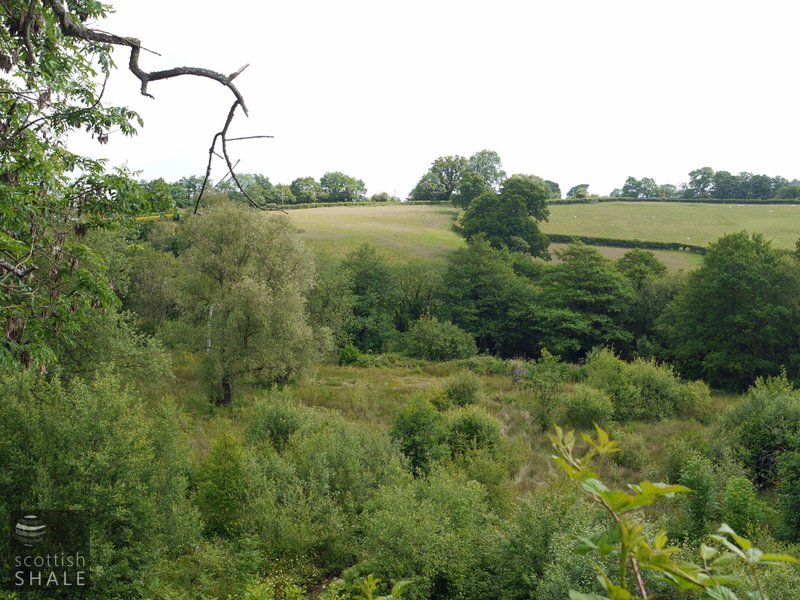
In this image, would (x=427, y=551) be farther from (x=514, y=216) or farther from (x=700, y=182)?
(x=700, y=182)

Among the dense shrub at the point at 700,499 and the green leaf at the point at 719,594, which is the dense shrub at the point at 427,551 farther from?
the green leaf at the point at 719,594

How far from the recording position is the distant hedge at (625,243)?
51544 millimetres

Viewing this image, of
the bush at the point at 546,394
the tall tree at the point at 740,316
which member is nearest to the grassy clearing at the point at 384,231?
the tall tree at the point at 740,316

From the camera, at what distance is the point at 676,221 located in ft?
204

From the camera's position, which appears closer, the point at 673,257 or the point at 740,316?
the point at 740,316

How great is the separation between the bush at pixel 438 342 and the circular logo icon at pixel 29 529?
96.1 ft

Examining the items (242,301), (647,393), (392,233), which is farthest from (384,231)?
(647,393)

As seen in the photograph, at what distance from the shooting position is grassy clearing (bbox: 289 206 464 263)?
170 feet

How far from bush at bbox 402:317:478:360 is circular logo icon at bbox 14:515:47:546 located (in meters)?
29.3

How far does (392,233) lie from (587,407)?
132 ft

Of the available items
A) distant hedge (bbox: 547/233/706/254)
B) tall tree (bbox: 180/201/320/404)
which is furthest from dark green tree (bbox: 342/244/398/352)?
distant hedge (bbox: 547/233/706/254)

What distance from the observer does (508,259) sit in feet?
152

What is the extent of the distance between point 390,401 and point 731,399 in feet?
59.3

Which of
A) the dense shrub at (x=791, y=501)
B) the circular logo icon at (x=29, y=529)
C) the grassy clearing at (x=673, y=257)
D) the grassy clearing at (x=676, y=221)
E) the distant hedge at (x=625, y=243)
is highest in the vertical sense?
the grassy clearing at (x=676, y=221)
